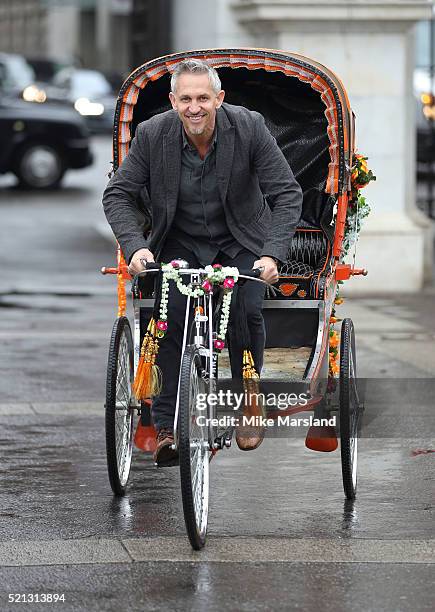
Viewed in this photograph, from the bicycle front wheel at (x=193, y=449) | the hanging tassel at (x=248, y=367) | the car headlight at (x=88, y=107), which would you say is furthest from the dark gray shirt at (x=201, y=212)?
the car headlight at (x=88, y=107)

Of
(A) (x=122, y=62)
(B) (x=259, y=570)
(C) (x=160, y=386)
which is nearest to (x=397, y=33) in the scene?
(C) (x=160, y=386)

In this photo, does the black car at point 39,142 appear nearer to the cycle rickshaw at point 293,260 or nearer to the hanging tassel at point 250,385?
the cycle rickshaw at point 293,260

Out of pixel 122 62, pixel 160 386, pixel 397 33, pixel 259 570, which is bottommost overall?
pixel 259 570

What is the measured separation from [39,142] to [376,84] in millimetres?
10598

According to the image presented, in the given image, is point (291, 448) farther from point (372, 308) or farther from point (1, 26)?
point (1, 26)

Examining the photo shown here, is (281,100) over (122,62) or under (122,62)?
under

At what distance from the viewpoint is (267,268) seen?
6.70 metres

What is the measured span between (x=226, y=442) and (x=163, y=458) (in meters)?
0.30

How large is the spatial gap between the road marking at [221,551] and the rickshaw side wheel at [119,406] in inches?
25.4

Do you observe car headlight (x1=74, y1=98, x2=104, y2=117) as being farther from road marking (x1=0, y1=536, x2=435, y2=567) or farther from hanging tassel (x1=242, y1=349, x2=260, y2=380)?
road marking (x1=0, y1=536, x2=435, y2=567)

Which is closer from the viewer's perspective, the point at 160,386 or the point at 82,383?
the point at 160,386

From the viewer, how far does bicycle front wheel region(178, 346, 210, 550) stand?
6188 millimetres

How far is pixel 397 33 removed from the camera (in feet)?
49.6

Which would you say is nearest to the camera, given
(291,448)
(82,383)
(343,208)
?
(343,208)
